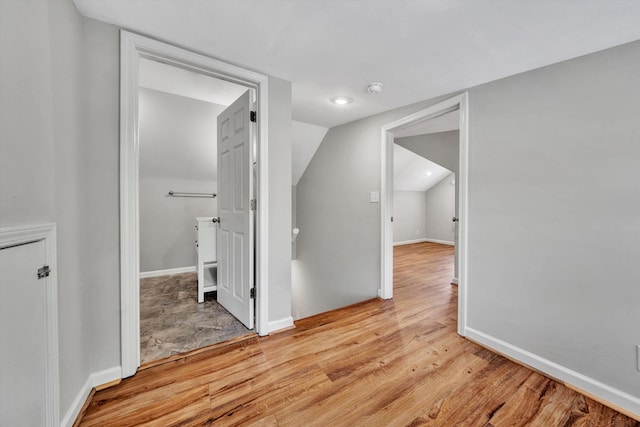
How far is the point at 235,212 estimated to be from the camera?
7.23ft

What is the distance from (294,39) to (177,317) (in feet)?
7.85

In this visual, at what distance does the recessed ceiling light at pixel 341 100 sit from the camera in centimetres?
235

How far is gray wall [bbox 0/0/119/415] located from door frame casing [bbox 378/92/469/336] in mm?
2297

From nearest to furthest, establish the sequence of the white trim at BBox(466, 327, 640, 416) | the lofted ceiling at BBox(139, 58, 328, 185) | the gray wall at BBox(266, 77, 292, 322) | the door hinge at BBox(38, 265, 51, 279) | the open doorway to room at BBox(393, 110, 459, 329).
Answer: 1. the door hinge at BBox(38, 265, 51, 279)
2. the white trim at BBox(466, 327, 640, 416)
3. the gray wall at BBox(266, 77, 292, 322)
4. the lofted ceiling at BBox(139, 58, 328, 185)
5. the open doorway to room at BBox(393, 110, 459, 329)

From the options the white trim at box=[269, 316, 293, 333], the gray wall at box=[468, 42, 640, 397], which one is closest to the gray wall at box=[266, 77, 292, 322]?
the white trim at box=[269, 316, 293, 333]

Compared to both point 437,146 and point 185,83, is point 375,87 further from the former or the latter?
point 437,146

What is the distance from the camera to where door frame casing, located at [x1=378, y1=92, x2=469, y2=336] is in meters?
2.05

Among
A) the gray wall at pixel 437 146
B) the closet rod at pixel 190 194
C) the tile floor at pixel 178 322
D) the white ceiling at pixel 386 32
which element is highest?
the gray wall at pixel 437 146

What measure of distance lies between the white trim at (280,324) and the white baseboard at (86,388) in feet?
3.16

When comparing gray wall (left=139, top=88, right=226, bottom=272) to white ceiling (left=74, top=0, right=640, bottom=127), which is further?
gray wall (left=139, top=88, right=226, bottom=272)

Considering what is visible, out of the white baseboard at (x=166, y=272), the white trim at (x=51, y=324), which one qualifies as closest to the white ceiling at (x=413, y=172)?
the white baseboard at (x=166, y=272)

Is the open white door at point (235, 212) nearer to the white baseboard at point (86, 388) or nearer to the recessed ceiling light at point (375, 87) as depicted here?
the white baseboard at point (86, 388)

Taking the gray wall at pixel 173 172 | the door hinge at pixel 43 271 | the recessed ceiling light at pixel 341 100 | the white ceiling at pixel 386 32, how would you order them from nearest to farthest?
the door hinge at pixel 43 271 < the white ceiling at pixel 386 32 < the recessed ceiling light at pixel 341 100 < the gray wall at pixel 173 172

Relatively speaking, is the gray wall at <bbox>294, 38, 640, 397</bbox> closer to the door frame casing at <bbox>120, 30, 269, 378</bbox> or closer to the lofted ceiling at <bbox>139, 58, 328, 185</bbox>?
the lofted ceiling at <bbox>139, 58, 328, 185</bbox>
